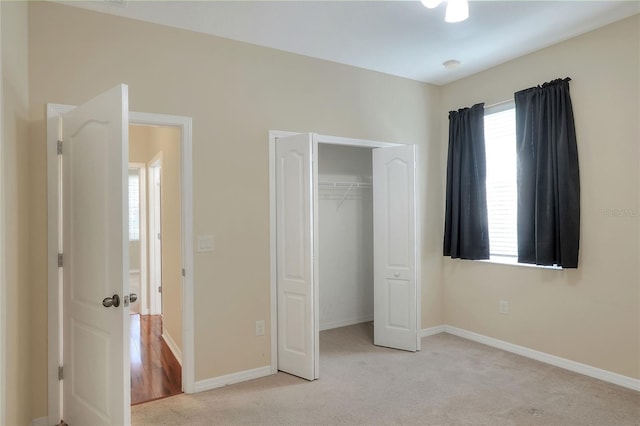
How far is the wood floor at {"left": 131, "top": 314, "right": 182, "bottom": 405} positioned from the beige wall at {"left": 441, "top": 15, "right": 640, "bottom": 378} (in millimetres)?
Result: 3153

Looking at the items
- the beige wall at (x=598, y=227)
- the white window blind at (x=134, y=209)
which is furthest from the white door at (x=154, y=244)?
the beige wall at (x=598, y=227)

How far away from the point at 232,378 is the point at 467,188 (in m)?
2.90

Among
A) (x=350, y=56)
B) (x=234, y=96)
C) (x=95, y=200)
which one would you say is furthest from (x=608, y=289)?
(x=95, y=200)

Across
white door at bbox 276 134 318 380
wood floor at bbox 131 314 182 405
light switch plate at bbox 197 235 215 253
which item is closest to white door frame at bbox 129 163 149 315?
wood floor at bbox 131 314 182 405

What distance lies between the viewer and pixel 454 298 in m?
4.41

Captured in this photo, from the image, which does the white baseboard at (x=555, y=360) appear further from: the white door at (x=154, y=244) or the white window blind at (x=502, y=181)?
the white door at (x=154, y=244)

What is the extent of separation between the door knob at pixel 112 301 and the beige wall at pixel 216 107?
0.80 metres

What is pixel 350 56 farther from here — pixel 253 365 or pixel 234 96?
pixel 253 365

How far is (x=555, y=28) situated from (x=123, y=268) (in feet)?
11.7

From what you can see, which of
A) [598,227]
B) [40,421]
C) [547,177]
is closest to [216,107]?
[40,421]

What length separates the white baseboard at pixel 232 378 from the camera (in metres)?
3.04

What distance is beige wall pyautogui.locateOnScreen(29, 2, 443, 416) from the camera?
2.63 meters

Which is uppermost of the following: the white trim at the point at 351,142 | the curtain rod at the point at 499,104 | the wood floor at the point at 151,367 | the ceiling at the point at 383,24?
the ceiling at the point at 383,24

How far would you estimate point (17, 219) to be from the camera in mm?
2299
